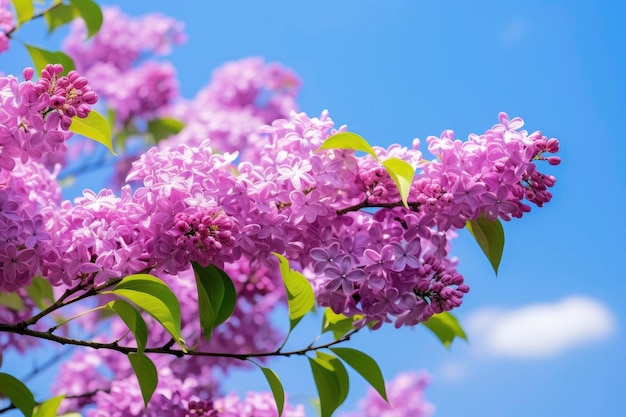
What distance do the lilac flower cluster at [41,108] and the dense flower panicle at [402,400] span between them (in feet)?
9.27

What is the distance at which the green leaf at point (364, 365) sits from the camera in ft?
5.90

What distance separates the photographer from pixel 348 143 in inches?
62.5

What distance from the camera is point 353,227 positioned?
171cm

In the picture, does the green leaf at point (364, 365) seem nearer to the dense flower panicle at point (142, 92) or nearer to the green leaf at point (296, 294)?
the green leaf at point (296, 294)

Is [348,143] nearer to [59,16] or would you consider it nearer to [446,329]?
[446,329]

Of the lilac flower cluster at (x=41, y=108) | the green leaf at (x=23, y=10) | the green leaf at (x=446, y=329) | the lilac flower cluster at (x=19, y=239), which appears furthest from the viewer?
the green leaf at (x=23, y=10)

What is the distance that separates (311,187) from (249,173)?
132mm

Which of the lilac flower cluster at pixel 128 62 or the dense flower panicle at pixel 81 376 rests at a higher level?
the lilac flower cluster at pixel 128 62

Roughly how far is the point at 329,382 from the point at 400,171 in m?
0.54

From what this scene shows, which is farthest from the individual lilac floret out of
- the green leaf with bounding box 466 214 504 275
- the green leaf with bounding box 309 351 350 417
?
the green leaf with bounding box 466 214 504 275

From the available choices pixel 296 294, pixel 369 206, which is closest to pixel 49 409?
pixel 296 294

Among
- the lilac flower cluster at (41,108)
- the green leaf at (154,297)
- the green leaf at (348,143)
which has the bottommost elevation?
the green leaf at (154,297)

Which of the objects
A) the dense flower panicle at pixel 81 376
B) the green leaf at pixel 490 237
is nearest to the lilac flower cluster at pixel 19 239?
the green leaf at pixel 490 237

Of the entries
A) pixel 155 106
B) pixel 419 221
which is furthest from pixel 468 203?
pixel 155 106
